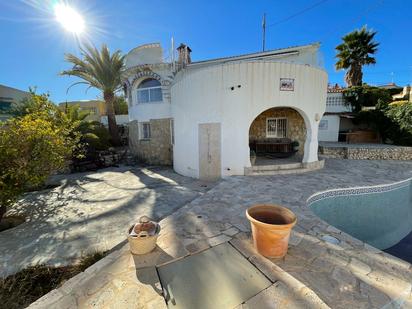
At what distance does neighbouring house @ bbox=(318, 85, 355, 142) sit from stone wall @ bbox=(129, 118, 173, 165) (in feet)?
45.3

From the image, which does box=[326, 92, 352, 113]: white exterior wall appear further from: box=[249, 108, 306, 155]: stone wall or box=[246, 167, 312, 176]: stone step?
box=[246, 167, 312, 176]: stone step

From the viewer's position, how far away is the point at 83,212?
5551 mm

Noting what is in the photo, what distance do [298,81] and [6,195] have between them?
34.4ft

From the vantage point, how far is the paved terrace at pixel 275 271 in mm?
2270

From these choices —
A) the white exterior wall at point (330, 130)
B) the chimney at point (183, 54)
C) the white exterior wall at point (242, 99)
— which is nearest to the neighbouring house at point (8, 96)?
the chimney at point (183, 54)

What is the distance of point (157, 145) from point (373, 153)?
1431cm

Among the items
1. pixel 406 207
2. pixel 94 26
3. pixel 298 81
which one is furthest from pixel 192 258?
pixel 94 26

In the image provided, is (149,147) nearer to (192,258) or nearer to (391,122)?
(192,258)

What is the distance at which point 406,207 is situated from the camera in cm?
689

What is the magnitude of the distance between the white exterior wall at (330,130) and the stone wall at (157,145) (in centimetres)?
1384

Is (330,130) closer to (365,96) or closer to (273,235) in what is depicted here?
(365,96)

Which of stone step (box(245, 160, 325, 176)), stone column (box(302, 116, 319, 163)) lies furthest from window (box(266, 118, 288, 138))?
stone step (box(245, 160, 325, 176))

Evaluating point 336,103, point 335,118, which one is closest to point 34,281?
point 335,118

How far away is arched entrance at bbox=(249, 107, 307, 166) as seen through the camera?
33.9ft
